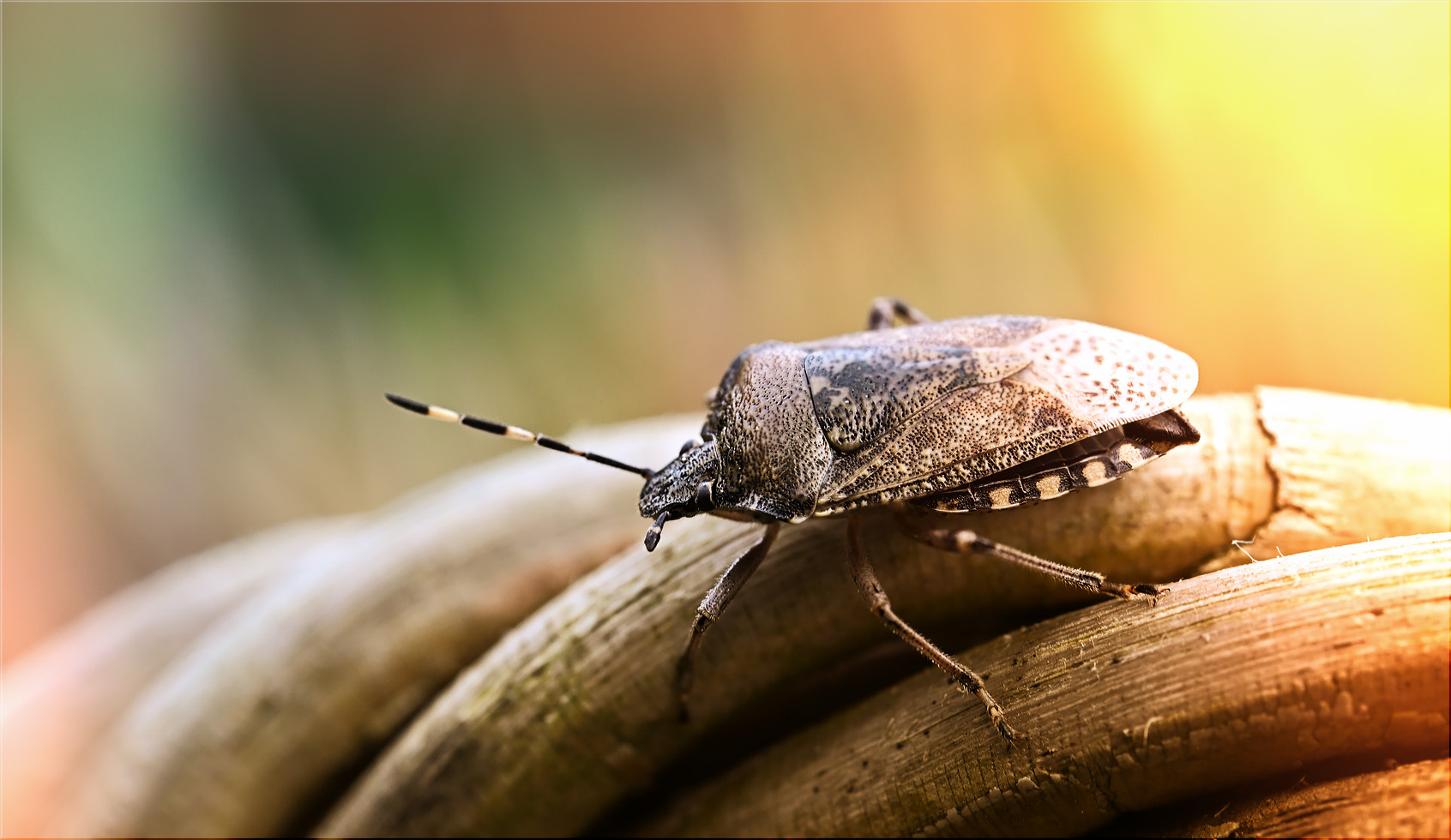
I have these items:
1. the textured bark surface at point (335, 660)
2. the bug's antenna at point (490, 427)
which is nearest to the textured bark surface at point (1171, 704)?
the bug's antenna at point (490, 427)

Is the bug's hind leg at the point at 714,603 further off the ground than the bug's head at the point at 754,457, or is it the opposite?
the bug's head at the point at 754,457

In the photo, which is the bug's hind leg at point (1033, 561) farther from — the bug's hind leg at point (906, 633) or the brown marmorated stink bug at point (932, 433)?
the bug's hind leg at point (906, 633)

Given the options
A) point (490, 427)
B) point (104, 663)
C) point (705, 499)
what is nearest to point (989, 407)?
point (705, 499)

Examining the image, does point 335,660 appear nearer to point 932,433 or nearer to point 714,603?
point 714,603

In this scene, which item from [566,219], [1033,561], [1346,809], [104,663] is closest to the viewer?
[1346,809]

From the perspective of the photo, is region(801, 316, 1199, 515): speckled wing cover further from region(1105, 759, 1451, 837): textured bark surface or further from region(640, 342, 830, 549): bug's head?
region(1105, 759, 1451, 837): textured bark surface
